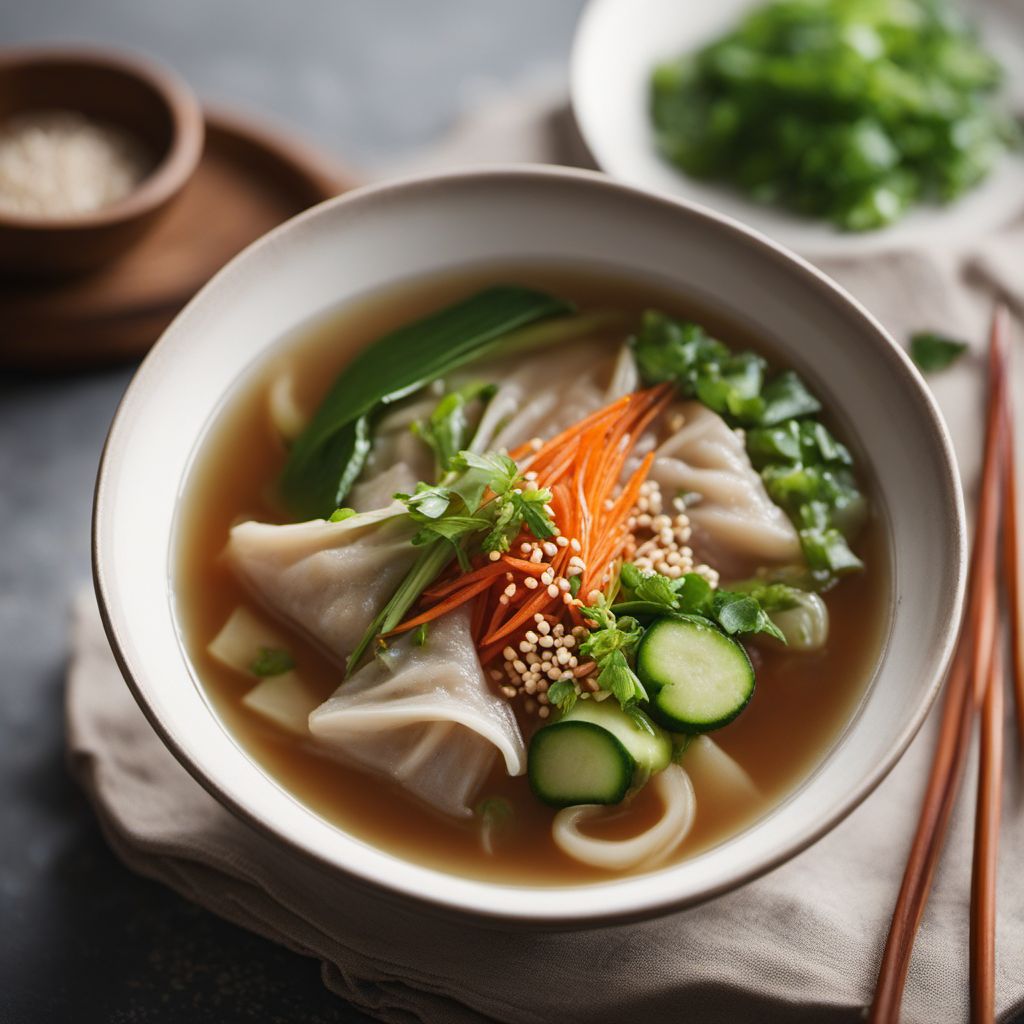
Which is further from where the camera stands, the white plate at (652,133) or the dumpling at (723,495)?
the white plate at (652,133)

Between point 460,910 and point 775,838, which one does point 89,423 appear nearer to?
point 460,910

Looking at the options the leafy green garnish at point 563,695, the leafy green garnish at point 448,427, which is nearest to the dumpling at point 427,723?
the leafy green garnish at point 563,695

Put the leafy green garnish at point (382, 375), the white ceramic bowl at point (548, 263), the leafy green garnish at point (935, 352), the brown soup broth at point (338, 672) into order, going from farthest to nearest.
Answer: the leafy green garnish at point (935, 352) → the leafy green garnish at point (382, 375) → the brown soup broth at point (338, 672) → the white ceramic bowl at point (548, 263)

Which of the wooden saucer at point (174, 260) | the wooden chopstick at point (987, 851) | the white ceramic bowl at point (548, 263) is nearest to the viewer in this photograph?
the white ceramic bowl at point (548, 263)

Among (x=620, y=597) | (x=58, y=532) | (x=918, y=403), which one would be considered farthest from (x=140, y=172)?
(x=918, y=403)

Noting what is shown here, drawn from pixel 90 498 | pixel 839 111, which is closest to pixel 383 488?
pixel 90 498

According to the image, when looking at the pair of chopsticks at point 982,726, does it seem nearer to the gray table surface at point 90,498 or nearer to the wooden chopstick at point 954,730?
the wooden chopstick at point 954,730

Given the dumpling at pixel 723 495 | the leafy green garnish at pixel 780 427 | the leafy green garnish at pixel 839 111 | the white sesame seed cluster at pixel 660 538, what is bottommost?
the white sesame seed cluster at pixel 660 538

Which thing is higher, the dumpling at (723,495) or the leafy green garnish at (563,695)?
the dumpling at (723,495)
